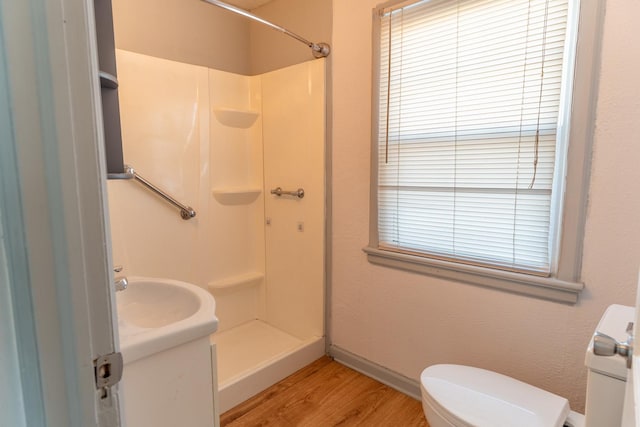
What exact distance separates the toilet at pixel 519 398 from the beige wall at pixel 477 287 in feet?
0.88

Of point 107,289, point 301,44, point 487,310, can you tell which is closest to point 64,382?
point 107,289

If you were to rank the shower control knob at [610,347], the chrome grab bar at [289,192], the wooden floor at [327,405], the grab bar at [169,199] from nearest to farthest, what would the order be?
the shower control knob at [610,347] < the wooden floor at [327,405] < the grab bar at [169,199] < the chrome grab bar at [289,192]

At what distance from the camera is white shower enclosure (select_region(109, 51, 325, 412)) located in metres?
1.95

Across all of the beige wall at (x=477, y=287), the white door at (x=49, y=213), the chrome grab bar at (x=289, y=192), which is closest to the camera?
the white door at (x=49, y=213)

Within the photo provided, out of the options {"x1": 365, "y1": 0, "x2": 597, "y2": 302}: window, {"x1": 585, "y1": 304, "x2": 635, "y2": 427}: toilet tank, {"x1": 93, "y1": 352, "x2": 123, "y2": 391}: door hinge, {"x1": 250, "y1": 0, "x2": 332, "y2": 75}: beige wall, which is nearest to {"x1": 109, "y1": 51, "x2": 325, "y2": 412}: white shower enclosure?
{"x1": 250, "y1": 0, "x2": 332, "y2": 75}: beige wall

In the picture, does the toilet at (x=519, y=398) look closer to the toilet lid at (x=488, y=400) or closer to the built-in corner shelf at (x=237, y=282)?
the toilet lid at (x=488, y=400)

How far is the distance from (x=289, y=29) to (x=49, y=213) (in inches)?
85.7

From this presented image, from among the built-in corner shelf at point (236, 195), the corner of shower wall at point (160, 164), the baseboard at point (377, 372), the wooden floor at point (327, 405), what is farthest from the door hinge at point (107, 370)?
the built-in corner shelf at point (236, 195)

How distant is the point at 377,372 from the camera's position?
1998 mm

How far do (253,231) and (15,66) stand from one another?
2231mm

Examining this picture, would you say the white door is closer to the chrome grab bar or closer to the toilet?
the toilet

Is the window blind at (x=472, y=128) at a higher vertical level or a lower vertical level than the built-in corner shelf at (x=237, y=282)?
higher

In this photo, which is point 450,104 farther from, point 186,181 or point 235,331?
point 235,331

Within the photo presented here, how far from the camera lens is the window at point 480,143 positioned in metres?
1.33
